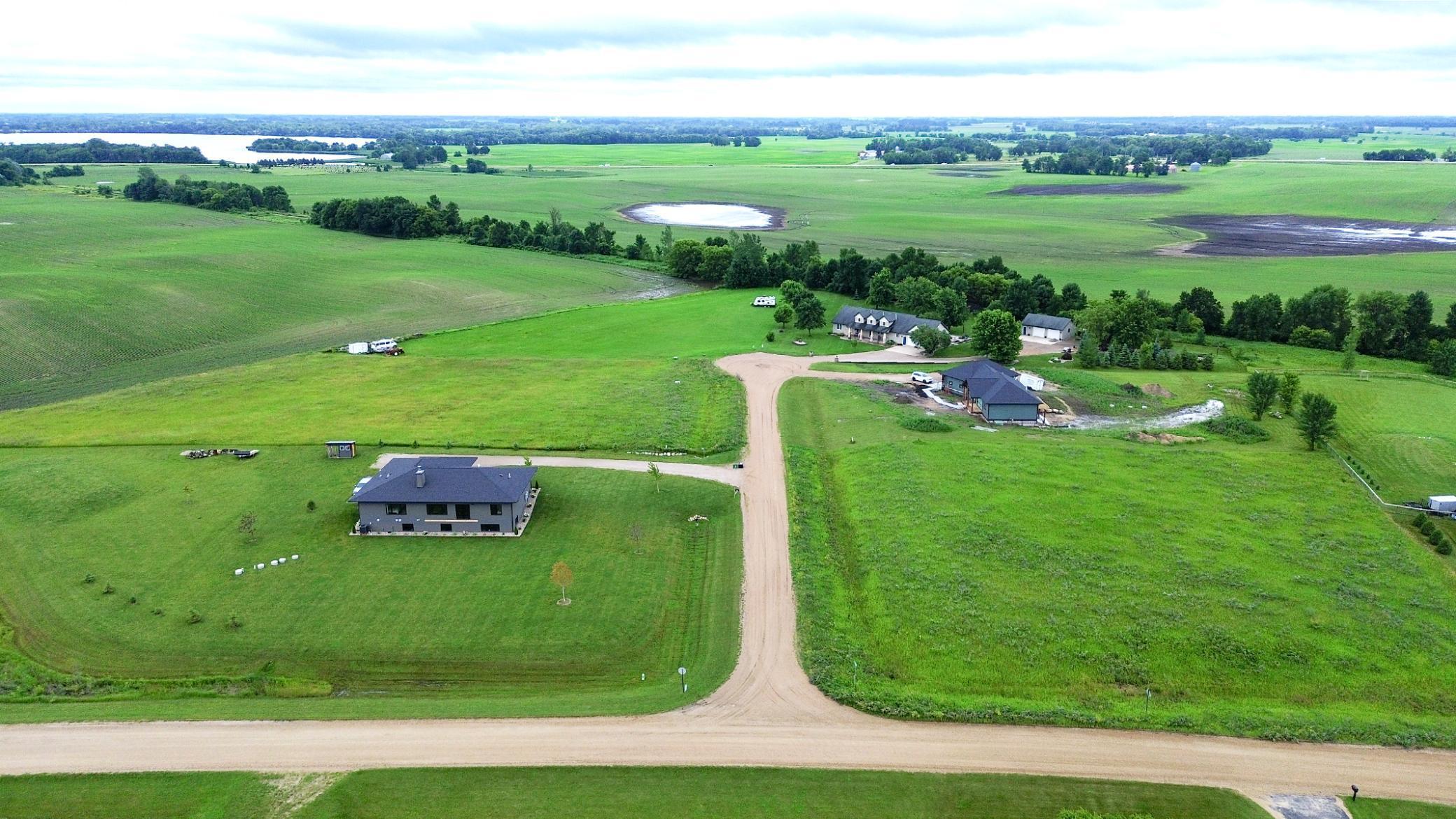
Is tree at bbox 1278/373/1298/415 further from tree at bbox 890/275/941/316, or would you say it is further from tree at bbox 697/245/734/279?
tree at bbox 697/245/734/279

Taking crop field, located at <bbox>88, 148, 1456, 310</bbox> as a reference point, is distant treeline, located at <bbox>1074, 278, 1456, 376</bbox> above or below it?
below

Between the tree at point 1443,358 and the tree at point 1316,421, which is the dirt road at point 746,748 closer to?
the tree at point 1316,421

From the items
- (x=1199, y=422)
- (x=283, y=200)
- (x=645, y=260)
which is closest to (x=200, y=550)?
(x=1199, y=422)

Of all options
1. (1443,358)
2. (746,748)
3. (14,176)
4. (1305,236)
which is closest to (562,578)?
(746,748)

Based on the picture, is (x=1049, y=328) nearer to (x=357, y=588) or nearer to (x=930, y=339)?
(x=930, y=339)

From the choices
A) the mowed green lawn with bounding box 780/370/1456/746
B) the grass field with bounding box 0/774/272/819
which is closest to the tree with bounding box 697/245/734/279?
the mowed green lawn with bounding box 780/370/1456/746

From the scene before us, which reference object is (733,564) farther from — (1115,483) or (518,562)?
(1115,483)
